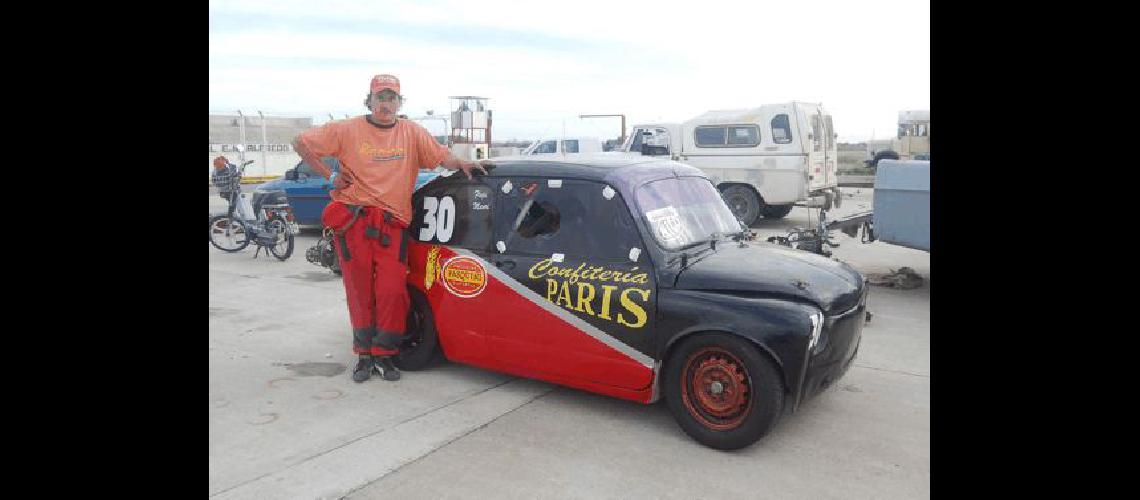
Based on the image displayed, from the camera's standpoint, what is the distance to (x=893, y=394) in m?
5.10

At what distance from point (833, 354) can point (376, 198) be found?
10.1 ft

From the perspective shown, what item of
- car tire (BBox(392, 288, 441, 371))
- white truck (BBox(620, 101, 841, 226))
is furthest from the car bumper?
white truck (BBox(620, 101, 841, 226))

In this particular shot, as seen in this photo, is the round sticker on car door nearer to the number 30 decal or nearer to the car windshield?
the number 30 decal

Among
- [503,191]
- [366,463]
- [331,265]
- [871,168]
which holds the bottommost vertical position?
[366,463]

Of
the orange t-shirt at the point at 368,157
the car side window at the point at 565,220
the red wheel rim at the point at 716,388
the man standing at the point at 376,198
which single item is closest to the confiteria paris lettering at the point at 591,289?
the car side window at the point at 565,220

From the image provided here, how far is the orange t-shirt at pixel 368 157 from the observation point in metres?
5.18

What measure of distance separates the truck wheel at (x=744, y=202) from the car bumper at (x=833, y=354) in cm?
1035

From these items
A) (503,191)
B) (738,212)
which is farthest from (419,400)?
(738,212)

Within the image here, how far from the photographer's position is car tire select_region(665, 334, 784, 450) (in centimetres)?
394

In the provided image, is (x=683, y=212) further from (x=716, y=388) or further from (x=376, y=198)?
(x=376, y=198)

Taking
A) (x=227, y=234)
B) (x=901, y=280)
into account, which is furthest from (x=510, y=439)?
(x=227, y=234)

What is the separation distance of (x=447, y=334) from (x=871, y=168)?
28981mm

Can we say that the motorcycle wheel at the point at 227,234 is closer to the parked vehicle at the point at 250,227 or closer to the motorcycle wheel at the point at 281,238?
the parked vehicle at the point at 250,227
